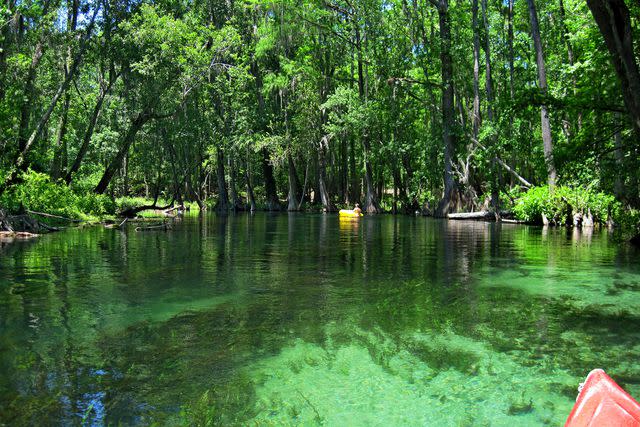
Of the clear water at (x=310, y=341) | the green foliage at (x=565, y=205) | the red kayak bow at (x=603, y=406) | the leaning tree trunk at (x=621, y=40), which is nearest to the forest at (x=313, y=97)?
the green foliage at (x=565, y=205)

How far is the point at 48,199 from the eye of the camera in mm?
26250

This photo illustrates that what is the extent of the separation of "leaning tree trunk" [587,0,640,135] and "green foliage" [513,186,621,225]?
17757 mm

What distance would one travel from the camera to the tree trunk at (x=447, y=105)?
35.4 meters

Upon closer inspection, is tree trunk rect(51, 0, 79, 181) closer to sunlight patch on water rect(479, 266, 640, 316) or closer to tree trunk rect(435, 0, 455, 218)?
tree trunk rect(435, 0, 455, 218)

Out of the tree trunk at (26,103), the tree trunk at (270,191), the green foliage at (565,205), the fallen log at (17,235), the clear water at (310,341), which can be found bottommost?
the clear water at (310,341)

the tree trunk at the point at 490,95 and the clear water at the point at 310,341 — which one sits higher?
the tree trunk at the point at 490,95

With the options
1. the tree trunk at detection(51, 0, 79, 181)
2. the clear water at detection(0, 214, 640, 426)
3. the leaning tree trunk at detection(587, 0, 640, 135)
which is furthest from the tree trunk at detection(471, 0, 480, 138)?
the leaning tree trunk at detection(587, 0, 640, 135)

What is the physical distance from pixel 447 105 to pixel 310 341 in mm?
32753

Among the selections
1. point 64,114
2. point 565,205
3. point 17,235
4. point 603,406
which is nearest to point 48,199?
point 17,235

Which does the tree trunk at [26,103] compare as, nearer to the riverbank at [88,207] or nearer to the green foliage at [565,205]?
the riverbank at [88,207]

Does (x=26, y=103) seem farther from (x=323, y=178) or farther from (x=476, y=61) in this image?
(x=323, y=178)

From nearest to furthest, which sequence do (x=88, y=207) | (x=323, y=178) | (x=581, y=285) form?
(x=581, y=285) < (x=88, y=207) < (x=323, y=178)

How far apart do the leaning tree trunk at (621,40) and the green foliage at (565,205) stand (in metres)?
17.8

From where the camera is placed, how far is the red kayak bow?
2497 millimetres
